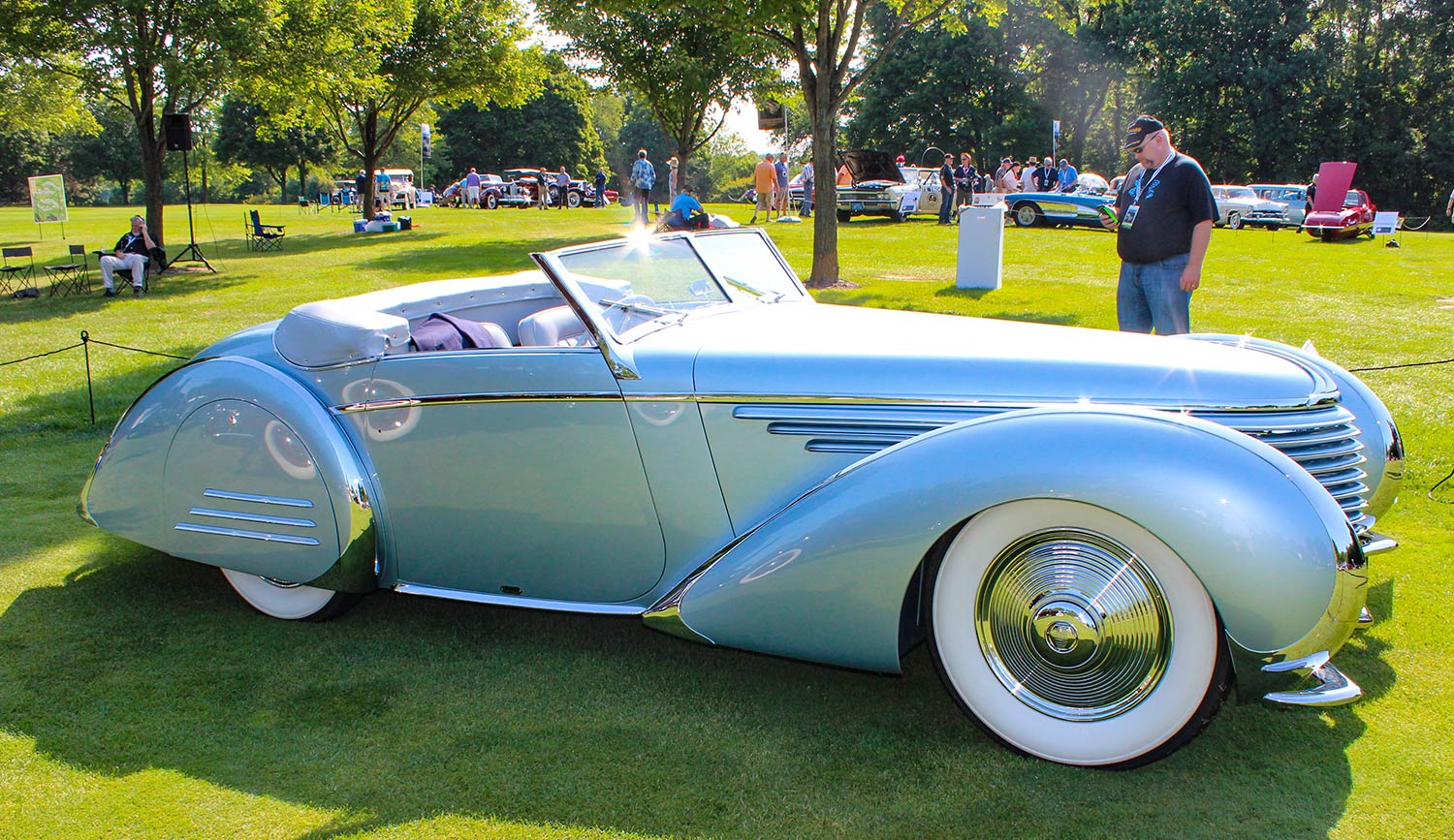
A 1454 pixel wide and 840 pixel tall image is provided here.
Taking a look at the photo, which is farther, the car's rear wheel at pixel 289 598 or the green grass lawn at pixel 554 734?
the car's rear wheel at pixel 289 598

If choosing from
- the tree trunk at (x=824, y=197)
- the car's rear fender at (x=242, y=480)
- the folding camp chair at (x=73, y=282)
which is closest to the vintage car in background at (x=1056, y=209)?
the tree trunk at (x=824, y=197)

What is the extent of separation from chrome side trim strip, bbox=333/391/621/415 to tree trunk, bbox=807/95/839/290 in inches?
396

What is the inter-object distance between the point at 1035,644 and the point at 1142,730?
1.16 feet

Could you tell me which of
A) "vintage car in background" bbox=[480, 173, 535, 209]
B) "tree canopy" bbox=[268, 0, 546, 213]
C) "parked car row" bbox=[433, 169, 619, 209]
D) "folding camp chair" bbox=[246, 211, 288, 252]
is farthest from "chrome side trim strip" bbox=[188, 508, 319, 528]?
"vintage car in background" bbox=[480, 173, 535, 209]

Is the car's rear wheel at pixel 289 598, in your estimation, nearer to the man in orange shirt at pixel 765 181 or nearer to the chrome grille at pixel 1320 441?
the chrome grille at pixel 1320 441

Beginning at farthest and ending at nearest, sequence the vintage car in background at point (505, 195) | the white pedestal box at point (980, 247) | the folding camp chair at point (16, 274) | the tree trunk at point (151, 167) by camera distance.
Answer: the vintage car in background at point (505, 195) → the tree trunk at point (151, 167) → the folding camp chair at point (16, 274) → the white pedestal box at point (980, 247)

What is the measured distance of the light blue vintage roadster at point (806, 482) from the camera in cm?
254

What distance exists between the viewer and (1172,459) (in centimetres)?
251

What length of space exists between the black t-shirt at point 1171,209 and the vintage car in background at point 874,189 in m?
20.5

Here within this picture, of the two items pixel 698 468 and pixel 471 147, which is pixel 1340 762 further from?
pixel 471 147

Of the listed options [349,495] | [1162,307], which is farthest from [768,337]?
[1162,307]

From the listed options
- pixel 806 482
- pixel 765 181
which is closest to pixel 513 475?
pixel 806 482

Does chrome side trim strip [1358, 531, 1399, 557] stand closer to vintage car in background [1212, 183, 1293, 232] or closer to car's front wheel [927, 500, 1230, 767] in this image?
car's front wheel [927, 500, 1230, 767]

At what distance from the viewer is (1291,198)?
29.2m
